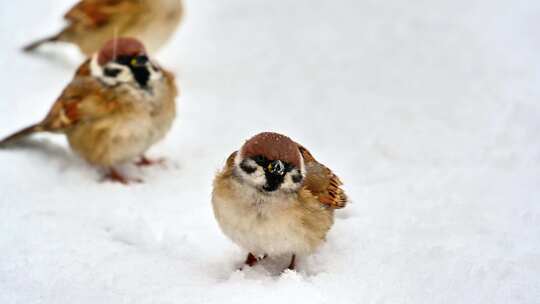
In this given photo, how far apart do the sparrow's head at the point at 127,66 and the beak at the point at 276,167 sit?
162 centimetres

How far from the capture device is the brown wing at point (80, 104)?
14.8ft

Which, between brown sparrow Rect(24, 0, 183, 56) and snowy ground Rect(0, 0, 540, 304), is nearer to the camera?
snowy ground Rect(0, 0, 540, 304)

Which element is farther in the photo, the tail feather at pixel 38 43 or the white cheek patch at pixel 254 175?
the tail feather at pixel 38 43

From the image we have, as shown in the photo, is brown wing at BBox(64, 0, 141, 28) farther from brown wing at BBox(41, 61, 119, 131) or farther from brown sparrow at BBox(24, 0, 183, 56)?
brown wing at BBox(41, 61, 119, 131)

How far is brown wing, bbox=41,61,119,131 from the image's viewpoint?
178 inches

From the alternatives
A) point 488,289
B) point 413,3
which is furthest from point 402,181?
point 413,3

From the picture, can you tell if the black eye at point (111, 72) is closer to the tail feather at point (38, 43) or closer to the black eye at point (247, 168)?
the black eye at point (247, 168)

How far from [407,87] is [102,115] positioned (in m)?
2.35

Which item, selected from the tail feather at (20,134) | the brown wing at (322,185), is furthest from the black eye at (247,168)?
the tail feather at (20,134)

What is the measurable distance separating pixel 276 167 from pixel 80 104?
1.88 meters

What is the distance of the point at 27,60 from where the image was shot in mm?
6027

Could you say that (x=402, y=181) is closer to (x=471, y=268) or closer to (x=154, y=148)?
(x=471, y=268)

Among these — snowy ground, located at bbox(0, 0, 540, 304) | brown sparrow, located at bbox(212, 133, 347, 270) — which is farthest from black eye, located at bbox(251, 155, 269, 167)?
snowy ground, located at bbox(0, 0, 540, 304)

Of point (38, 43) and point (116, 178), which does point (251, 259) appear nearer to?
point (116, 178)
